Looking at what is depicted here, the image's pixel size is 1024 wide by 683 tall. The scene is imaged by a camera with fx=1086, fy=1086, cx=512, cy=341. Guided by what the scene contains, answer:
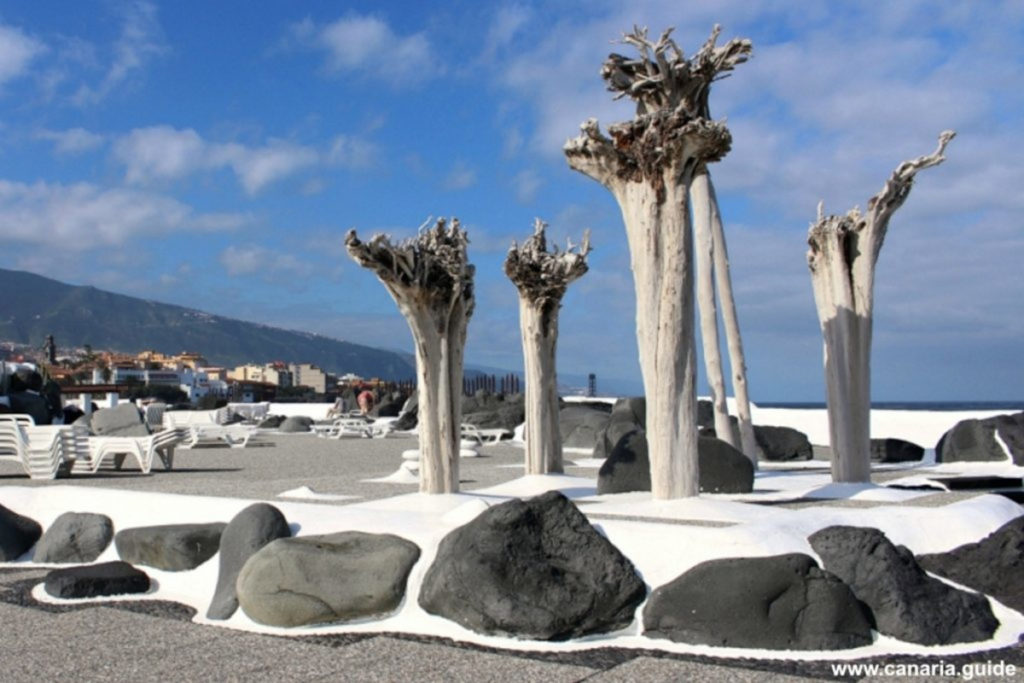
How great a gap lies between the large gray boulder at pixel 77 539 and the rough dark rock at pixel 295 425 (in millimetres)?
23212

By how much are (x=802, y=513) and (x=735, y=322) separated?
7.99 metres

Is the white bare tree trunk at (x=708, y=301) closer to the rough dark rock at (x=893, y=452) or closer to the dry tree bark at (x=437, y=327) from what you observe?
the dry tree bark at (x=437, y=327)

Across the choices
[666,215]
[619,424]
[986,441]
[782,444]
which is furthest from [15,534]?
[986,441]

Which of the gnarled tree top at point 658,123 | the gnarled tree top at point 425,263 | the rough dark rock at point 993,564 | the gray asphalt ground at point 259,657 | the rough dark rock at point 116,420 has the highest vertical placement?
the gnarled tree top at point 658,123

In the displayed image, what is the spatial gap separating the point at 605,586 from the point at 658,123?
13.6 ft

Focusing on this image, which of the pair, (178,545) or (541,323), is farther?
(541,323)

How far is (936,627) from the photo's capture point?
20.8 feet

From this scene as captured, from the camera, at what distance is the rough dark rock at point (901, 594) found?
6340 millimetres

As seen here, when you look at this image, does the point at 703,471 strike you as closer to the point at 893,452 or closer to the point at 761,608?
the point at 761,608

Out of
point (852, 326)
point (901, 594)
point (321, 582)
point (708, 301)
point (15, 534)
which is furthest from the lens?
point (708, 301)

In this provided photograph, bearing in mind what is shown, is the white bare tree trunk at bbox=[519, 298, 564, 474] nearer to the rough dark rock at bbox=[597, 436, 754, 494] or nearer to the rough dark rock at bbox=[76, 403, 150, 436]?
the rough dark rock at bbox=[597, 436, 754, 494]

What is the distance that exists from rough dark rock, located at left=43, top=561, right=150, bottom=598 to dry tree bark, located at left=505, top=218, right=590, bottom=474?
6556 mm

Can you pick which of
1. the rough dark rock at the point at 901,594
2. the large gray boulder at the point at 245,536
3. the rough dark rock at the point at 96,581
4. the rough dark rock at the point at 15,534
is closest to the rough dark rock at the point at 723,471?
the rough dark rock at the point at 901,594

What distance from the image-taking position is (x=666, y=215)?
9.17 metres
